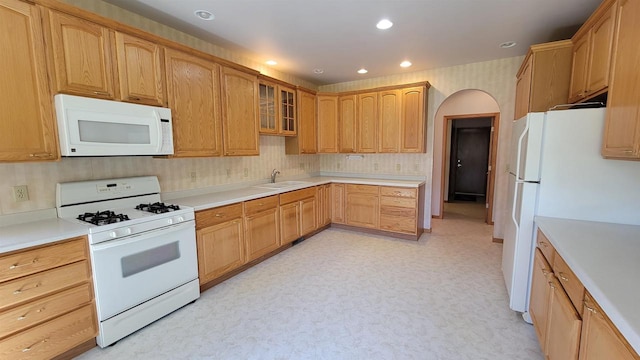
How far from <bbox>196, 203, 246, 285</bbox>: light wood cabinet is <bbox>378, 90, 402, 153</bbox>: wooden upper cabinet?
261 cm

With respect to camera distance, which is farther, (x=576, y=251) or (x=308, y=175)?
(x=308, y=175)

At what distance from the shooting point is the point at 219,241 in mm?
2770

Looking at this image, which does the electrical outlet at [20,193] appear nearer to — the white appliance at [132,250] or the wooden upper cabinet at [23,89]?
the white appliance at [132,250]

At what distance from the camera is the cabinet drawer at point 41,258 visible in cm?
153

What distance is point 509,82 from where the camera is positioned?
3.82 m

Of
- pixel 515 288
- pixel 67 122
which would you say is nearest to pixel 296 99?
pixel 67 122

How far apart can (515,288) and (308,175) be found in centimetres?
353

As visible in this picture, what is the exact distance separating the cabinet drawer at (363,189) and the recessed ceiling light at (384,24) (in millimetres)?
2286

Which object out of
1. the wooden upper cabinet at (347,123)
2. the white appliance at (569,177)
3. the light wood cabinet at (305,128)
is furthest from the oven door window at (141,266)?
the wooden upper cabinet at (347,123)

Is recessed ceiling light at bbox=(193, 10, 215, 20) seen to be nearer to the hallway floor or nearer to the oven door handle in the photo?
the oven door handle

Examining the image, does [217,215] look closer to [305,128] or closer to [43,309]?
[43,309]

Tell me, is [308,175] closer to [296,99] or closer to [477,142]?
[296,99]

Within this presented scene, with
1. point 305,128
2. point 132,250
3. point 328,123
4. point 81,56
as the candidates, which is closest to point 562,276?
point 132,250

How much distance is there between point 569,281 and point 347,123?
12.4 ft
